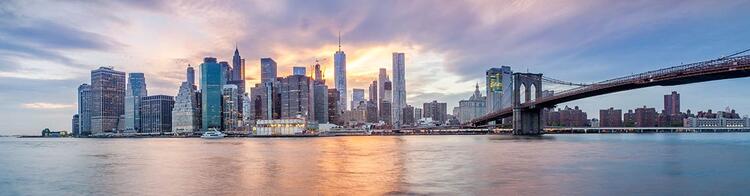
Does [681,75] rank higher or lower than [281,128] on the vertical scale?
higher

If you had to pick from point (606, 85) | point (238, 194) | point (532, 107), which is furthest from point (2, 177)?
point (532, 107)

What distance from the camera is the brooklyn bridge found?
50781mm

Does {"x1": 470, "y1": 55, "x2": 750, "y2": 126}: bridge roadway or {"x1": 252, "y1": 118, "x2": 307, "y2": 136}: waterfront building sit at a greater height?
{"x1": 470, "y1": 55, "x2": 750, "y2": 126}: bridge roadway

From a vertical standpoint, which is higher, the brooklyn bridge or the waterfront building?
the brooklyn bridge

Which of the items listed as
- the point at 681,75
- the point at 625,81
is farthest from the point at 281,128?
the point at 681,75

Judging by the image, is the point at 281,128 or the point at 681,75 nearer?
the point at 681,75

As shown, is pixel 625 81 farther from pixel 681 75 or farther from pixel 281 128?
pixel 281 128

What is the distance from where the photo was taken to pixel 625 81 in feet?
220

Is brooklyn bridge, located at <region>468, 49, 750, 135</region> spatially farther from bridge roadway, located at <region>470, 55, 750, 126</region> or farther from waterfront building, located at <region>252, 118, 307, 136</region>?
waterfront building, located at <region>252, 118, 307, 136</region>

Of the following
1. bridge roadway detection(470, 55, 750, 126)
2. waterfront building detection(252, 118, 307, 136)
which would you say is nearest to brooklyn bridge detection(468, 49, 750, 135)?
bridge roadway detection(470, 55, 750, 126)

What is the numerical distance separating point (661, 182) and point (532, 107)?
240 feet

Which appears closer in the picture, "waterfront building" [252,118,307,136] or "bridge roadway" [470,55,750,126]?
"bridge roadway" [470,55,750,126]

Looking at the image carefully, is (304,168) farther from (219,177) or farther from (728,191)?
(728,191)

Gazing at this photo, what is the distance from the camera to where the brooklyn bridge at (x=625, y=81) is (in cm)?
5078
